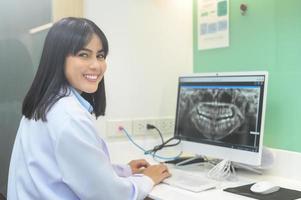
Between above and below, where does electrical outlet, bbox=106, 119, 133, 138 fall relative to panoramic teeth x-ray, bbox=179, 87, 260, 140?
below

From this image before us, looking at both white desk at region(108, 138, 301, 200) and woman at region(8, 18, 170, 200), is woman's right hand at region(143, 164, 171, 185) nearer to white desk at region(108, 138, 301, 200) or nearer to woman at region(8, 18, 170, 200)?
white desk at region(108, 138, 301, 200)

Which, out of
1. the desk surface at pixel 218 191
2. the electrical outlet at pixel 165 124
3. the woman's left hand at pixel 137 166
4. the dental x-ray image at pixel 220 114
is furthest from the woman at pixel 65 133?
the electrical outlet at pixel 165 124

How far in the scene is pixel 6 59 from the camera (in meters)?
2.02

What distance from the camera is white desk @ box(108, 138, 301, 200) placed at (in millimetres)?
1610

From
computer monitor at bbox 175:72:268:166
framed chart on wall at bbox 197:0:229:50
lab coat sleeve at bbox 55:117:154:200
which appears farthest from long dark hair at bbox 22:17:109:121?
framed chart on wall at bbox 197:0:229:50

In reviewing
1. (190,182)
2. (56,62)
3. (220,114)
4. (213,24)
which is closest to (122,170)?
(190,182)

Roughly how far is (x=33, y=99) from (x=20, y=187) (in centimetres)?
31

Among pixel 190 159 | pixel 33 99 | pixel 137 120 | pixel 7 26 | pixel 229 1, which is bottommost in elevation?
pixel 190 159

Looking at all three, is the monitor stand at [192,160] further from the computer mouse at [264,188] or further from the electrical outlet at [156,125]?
the computer mouse at [264,188]

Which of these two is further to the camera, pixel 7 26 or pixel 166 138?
pixel 166 138

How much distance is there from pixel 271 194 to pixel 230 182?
10.1 inches

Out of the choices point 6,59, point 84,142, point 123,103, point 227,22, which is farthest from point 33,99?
point 227,22

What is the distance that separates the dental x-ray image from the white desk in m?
0.21

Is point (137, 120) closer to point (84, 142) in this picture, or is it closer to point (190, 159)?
point (190, 159)
